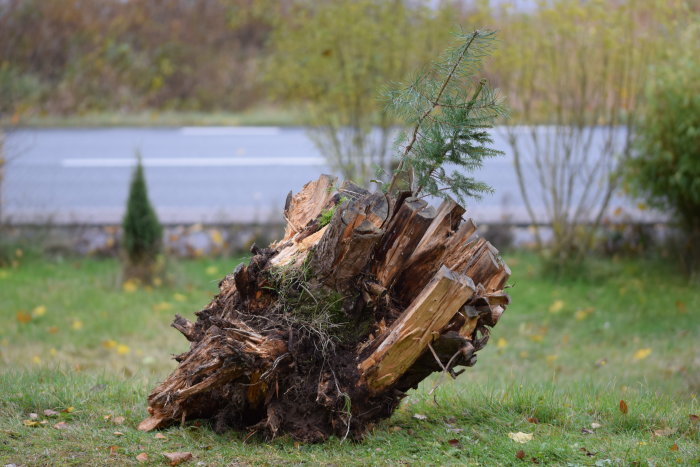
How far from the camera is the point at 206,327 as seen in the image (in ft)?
12.2

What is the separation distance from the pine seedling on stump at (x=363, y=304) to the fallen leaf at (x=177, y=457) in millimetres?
291

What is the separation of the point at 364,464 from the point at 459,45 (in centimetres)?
195

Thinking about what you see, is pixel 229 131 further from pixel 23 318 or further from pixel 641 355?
pixel 641 355

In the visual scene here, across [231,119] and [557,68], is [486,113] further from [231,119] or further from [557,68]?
[231,119]

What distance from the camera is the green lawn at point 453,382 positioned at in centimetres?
339

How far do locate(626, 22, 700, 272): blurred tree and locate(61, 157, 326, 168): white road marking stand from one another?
5655 mm

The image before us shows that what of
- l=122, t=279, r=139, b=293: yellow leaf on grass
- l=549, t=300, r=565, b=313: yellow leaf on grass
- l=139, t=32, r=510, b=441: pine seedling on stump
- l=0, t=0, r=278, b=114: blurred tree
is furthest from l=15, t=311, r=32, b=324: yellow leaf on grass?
l=0, t=0, r=278, b=114: blurred tree

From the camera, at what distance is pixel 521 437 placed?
3578 millimetres

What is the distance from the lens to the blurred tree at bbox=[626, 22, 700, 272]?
7016 millimetres

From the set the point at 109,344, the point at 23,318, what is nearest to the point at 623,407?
the point at 109,344

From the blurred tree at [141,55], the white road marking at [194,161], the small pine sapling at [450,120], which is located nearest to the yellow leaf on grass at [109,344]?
the small pine sapling at [450,120]

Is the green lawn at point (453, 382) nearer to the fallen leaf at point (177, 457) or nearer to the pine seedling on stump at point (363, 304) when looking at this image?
the fallen leaf at point (177, 457)

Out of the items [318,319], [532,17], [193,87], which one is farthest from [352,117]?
[193,87]

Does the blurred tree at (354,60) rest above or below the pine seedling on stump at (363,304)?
above
